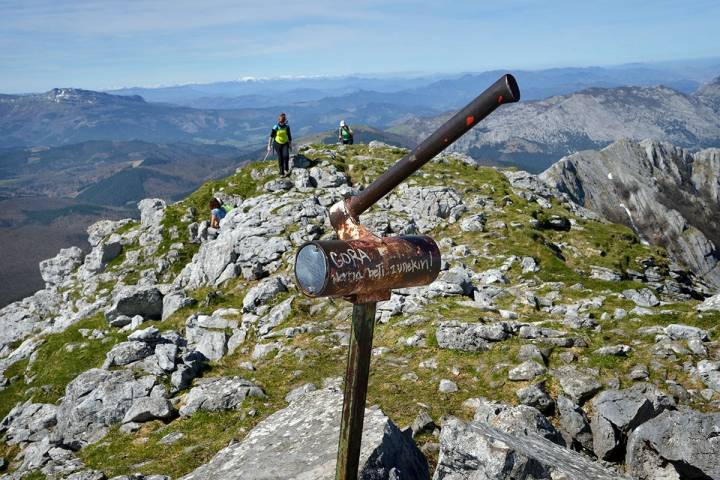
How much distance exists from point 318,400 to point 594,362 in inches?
325

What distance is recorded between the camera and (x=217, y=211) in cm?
3681

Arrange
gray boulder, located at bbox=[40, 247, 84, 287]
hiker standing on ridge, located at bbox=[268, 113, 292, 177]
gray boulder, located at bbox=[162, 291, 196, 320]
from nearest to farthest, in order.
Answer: gray boulder, located at bbox=[162, 291, 196, 320]
hiker standing on ridge, located at bbox=[268, 113, 292, 177]
gray boulder, located at bbox=[40, 247, 84, 287]

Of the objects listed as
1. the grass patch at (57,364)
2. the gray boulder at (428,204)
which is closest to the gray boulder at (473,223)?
the gray boulder at (428,204)

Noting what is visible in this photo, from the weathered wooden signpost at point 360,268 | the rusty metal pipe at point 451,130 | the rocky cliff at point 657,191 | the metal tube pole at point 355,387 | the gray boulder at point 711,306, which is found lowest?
the rocky cliff at point 657,191

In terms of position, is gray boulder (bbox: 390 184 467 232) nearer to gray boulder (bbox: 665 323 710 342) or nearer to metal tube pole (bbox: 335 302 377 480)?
gray boulder (bbox: 665 323 710 342)

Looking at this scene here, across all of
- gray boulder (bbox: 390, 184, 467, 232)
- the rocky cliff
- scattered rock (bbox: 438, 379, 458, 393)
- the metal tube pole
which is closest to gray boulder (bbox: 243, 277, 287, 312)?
gray boulder (bbox: 390, 184, 467, 232)

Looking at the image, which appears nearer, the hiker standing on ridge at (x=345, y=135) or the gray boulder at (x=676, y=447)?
the gray boulder at (x=676, y=447)

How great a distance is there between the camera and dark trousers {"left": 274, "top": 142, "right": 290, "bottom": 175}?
3525 cm

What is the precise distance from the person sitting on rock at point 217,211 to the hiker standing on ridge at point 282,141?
201 inches

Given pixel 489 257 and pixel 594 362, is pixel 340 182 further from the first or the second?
pixel 594 362

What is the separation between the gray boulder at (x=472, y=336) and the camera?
15.5 m

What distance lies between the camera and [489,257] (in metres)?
26.2

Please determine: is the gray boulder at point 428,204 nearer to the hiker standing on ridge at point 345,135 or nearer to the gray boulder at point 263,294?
the gray boulder at point 263,294

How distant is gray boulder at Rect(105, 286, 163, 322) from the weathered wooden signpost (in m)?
26.0
